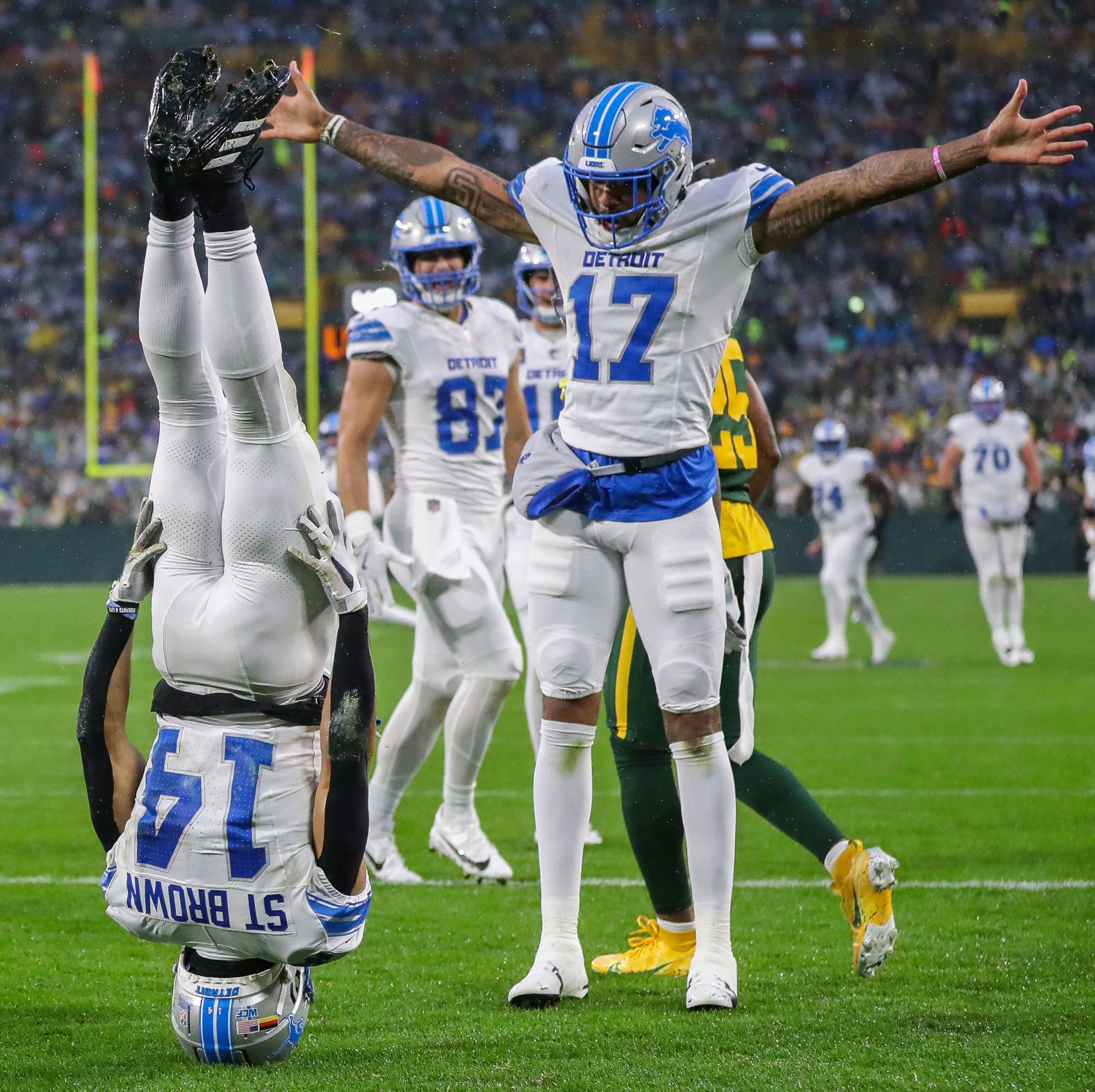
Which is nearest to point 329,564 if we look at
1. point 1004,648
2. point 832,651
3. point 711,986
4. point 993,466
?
point 711,986

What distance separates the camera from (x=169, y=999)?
3.51 m

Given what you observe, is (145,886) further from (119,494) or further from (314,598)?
(119,494)

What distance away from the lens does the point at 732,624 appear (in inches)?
144

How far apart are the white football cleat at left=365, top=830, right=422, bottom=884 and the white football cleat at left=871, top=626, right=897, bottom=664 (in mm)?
7438

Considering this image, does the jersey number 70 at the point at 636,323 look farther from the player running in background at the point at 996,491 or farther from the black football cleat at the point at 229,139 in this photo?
the player running in background at the point at 996,491

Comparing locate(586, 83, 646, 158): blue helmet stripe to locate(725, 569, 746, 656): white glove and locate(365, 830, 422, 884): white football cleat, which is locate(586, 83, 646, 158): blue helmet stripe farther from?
locate(365, 830, 422, 884): white football cleat

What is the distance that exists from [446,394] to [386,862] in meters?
1.42

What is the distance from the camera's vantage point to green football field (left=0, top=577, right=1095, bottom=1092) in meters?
2.92


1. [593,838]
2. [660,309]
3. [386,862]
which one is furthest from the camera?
[593,838]

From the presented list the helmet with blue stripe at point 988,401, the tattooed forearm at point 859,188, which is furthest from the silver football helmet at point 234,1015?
the helmet with blue stripe at point 988,401

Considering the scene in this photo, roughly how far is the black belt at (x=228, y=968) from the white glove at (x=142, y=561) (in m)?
0.62

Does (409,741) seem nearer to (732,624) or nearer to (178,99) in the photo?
(732,624)

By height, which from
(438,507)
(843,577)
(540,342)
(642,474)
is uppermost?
(540,342)

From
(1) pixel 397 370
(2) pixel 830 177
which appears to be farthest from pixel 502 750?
(2) pixel 830 177
